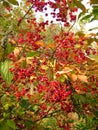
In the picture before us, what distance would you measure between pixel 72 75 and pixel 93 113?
82 centimetres

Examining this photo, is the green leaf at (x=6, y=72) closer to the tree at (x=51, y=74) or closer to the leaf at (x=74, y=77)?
the tree at (x=51, y=74)

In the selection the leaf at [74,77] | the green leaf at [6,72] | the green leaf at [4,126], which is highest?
the green leaf at [6,72]

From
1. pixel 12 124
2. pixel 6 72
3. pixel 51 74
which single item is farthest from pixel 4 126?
pixel 51 74

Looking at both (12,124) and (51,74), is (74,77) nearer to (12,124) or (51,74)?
(51,74)

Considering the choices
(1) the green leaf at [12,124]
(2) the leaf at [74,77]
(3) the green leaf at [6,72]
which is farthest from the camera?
(2) the leaf at [74,77]

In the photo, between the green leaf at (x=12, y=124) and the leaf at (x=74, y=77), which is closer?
the green leaf at (x=12, y=124)

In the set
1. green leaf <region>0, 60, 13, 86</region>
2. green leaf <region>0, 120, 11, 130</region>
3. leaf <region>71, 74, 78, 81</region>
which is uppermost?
green leaf <region>0, 60, 13, 86</region>

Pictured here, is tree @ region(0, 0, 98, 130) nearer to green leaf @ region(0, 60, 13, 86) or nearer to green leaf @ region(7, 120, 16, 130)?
green leaf @ region(7, 120, 16, 130)

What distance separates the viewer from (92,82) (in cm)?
317

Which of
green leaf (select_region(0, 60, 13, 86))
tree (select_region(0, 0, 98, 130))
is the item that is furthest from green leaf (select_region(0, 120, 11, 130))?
green leaf (select_region(0, 60, 13, 86))

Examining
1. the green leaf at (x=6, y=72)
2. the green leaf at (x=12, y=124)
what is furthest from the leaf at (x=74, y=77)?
the green leaf at (x=6, y=72)

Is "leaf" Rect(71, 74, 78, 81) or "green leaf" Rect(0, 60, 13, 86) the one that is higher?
"green leaf" Rect(0, 60, 13, 86)

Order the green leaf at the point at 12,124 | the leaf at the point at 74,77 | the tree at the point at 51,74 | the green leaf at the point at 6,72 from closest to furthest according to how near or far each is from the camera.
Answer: the green leaf at the point at 6,72, the green leaf at the point at 12,124, the leaf at the point at 74,77, the tree at the point at 51,74

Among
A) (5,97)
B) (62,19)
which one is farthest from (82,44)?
(5,97)
